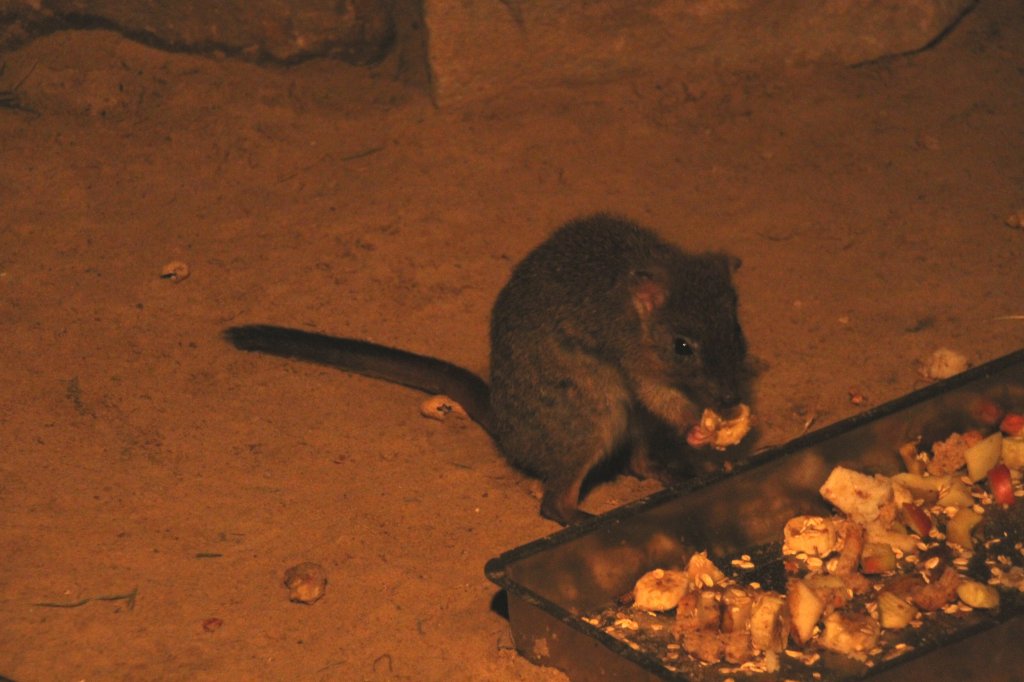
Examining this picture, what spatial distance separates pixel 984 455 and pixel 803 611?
3.84 feet

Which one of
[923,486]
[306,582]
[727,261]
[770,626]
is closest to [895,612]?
[770,626]

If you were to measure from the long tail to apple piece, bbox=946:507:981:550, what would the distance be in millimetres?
1823

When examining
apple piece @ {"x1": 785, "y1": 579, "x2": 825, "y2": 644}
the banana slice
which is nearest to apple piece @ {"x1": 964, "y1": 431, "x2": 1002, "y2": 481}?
apple piece @ {"x1": 785, "y1": 579, "x2": 825, "y2": 644}

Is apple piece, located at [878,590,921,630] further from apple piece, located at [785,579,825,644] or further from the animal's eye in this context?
the animal's eye

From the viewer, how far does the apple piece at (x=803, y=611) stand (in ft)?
13.0

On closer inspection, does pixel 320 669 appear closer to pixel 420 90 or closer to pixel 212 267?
pixel 212 267

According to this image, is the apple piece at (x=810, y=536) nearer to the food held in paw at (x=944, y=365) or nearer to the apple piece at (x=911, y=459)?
the apple piece at (x=911, y=459)

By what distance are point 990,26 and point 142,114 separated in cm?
511

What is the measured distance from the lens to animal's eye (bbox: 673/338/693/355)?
183 inches

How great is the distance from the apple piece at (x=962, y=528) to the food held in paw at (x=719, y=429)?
86 centimetres

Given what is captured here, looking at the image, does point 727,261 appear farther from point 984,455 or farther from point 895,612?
point 895,612

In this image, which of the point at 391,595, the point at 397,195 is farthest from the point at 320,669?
the point at 397,195

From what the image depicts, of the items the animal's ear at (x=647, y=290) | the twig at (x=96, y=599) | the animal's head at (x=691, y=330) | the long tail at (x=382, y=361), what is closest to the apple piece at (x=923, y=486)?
the animal's head at (x=691, y=330)

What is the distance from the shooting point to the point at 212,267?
625 centimetres
